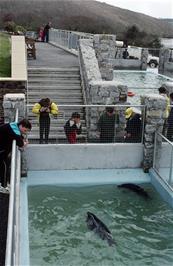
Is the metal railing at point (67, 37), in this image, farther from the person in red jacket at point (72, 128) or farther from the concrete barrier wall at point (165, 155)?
the concrete barrier wall at point (165, 155)

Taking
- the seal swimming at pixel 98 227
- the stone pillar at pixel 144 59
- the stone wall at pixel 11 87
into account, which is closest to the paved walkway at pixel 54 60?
the stone wall at pixel 11 87

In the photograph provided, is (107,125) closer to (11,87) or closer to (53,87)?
(11,87)

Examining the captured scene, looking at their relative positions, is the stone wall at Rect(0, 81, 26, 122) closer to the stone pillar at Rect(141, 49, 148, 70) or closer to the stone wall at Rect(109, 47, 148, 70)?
the stone wall at Rect(109, 47, 148, 70)

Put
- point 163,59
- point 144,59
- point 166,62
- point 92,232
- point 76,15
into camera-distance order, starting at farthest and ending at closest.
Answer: point 76,15 < point 144,59 < point 163,59 < point 166,62 < point 92,232

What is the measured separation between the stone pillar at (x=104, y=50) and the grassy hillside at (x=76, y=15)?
4655 cm

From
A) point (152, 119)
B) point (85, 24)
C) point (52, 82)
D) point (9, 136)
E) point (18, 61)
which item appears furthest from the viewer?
point (85, 24)

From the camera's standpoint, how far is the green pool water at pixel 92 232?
8.91 m

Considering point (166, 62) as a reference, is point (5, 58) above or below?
above

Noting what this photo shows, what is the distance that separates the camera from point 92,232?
973cm

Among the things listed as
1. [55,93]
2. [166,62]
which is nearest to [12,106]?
[55,93]

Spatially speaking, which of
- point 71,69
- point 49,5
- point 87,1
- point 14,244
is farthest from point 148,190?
point 87,1

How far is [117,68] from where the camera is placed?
36.8 metres

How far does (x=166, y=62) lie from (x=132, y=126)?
77.5 feet

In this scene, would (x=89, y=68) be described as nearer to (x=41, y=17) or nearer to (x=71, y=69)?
(x=71, y=69)
